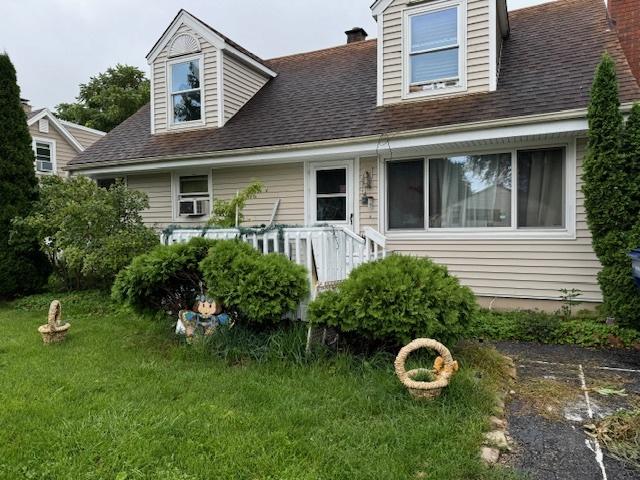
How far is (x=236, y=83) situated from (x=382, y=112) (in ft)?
12.4

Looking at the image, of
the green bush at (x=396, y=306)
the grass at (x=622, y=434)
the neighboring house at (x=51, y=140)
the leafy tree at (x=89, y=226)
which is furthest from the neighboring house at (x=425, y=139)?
the neighboring house at (x=51, y=140)

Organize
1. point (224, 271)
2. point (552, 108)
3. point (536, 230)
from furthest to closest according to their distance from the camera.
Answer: point (536, 230)
point (552, 108)
point (224, 271)

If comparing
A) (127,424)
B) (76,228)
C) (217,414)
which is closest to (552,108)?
(217,414)

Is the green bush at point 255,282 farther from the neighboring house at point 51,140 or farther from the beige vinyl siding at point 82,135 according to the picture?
the beige vinyl siding at point 82,135

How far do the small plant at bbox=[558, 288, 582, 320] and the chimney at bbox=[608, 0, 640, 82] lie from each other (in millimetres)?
4500

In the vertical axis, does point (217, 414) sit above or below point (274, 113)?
below

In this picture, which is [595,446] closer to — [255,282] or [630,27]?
[255,282]

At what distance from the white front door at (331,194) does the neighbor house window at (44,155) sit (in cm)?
1506

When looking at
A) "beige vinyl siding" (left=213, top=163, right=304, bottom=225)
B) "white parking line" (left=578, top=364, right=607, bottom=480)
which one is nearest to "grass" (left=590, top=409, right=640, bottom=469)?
"white parking line" (left=578, top=364, right=607, bottom=480)

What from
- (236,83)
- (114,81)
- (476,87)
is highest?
(114,81)

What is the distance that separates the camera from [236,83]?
9695mm

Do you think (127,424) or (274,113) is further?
(274,113)

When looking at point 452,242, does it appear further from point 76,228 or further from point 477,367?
point 76,228

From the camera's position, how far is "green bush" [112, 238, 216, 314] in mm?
4617
